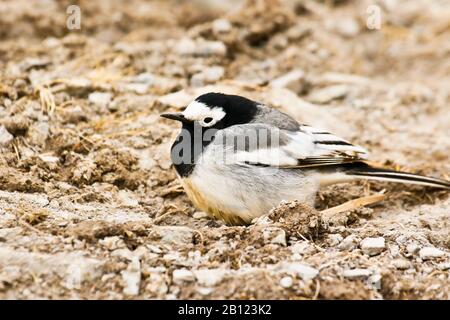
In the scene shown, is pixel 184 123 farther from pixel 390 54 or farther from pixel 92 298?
pixel 390 54

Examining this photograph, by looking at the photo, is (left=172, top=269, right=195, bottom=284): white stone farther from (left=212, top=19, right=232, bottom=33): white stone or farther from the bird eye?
(left=212, top=19, right=232, bottom=33): white stone

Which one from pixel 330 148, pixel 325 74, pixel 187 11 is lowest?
pixel 330 148

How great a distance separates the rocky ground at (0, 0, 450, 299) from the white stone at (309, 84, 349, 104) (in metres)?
0.03

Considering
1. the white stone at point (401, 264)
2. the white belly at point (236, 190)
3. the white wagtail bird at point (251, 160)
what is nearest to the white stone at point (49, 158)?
the white wagtail bird at point (251, 160)

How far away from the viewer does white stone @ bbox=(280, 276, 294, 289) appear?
4.52 meters

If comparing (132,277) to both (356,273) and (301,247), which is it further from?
(356,273)

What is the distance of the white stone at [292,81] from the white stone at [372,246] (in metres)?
3.31

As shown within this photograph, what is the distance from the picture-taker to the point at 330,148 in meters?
6.35

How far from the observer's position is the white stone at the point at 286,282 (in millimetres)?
4516

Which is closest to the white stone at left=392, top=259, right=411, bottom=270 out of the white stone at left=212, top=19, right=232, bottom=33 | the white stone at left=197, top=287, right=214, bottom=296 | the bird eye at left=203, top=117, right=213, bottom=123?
the white stone at left=197, top=287, right=214, bottom=296

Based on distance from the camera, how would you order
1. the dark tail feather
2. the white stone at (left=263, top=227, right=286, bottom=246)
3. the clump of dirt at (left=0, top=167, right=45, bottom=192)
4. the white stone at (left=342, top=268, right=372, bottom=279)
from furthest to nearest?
the dark tail feather
the clump of dirt at (left=0, top=167, right=45, bottom=192)
the white stone at (left=263, top=227, right=286, bottom=246)
the white stone at (left=342, top=268, right=372, bottom=279)

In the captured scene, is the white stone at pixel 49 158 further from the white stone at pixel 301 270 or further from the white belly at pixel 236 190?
the white stone at pixel 301 270
